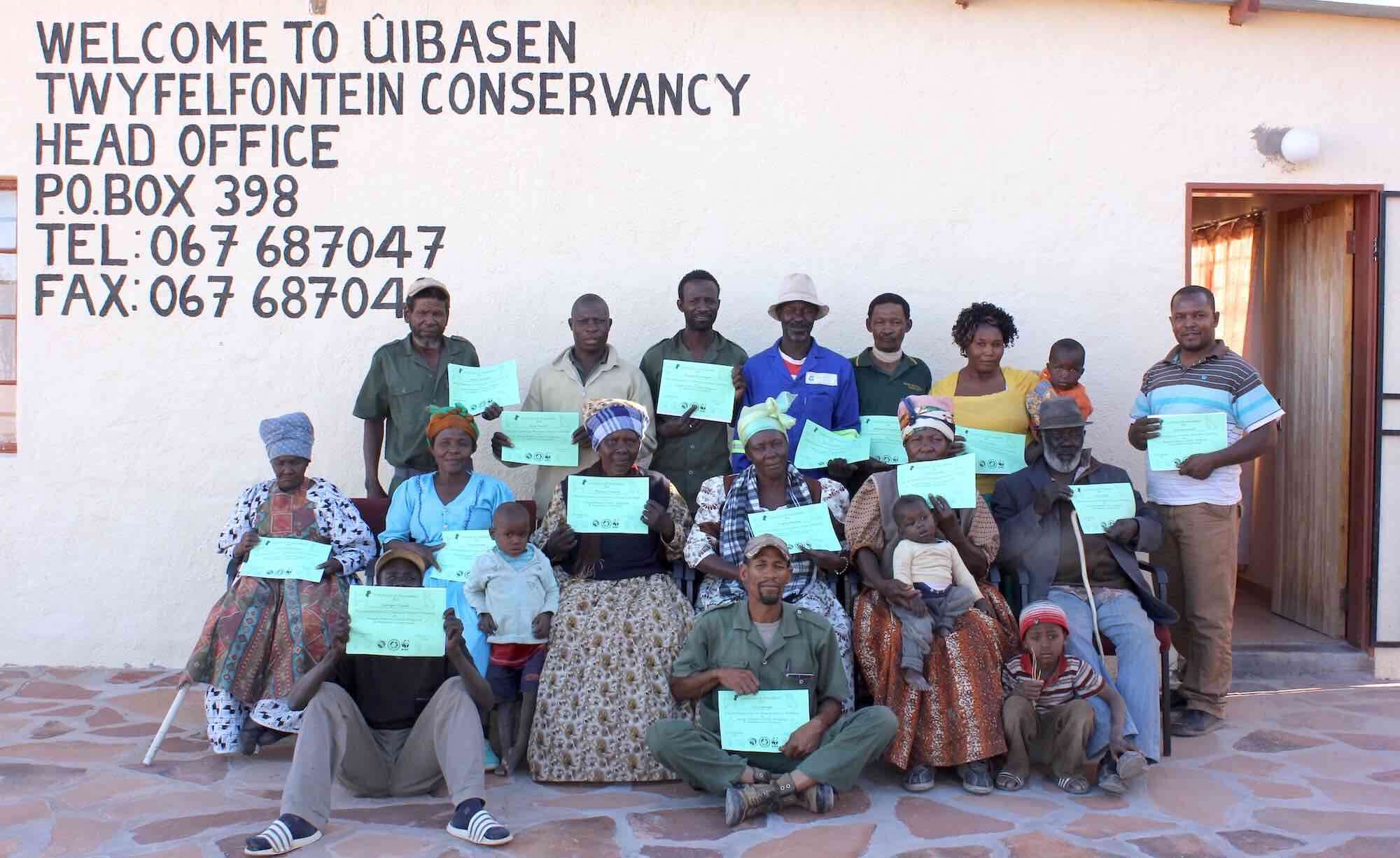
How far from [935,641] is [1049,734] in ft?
1.88

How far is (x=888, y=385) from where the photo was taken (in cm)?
595

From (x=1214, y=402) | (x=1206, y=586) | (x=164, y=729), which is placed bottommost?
(x=164, y=729)

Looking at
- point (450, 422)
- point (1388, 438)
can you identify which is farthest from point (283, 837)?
point (1388, 438)

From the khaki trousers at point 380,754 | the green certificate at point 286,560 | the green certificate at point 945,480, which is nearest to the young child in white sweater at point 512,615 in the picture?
the khaki trousers at point 380,754

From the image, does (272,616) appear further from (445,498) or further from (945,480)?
(945,480)

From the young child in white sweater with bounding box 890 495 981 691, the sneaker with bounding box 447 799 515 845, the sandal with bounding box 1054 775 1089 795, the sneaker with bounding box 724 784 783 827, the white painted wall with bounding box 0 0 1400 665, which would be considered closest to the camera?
the sneaker with bounding box 447 799 515 845

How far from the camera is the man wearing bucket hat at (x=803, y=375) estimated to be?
5.74 meters

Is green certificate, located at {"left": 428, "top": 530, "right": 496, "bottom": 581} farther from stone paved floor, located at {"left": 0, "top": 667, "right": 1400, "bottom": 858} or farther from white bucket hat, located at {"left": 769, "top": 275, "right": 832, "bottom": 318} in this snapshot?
white bucket hat, located at {"left": 769, "top": 275, "right": 832, "bottom": 318}

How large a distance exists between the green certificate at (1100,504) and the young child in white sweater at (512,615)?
227 cm

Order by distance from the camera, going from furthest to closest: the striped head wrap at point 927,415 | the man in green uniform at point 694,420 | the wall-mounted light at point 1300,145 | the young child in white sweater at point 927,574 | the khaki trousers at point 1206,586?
the wall-mounted light at point 1300,145 → the man in green uniform at point 694,420 → the khaki trousers at point 1206,586 → the striped head wrap at point 927,415 → the young child in white sweater at point 927,574

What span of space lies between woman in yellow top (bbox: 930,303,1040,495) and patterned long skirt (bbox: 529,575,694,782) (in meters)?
1.73

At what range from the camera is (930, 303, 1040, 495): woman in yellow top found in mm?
5676

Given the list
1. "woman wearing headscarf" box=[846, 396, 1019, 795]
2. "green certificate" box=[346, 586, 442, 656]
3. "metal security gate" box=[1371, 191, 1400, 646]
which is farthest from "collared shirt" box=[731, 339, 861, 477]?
"metal security gate" box=[1371, 191, 1400, 646]

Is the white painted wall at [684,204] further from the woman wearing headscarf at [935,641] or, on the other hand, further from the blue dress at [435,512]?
the woman wearing headscarf at [935,641]
